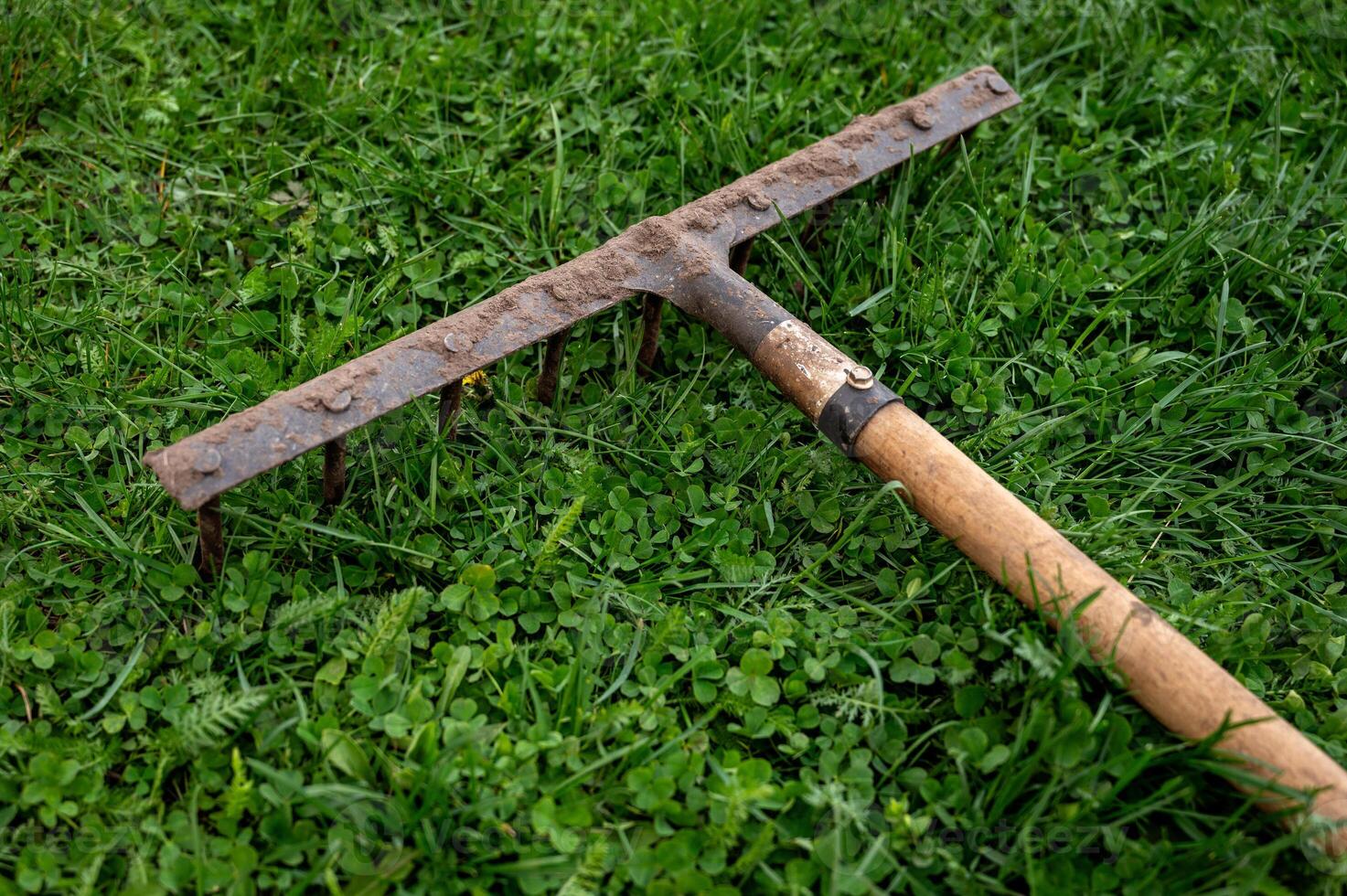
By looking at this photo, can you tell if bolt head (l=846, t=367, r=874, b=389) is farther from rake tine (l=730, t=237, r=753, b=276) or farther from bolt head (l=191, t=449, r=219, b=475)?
bolt head (l=191, t=449, r=219, b=475)

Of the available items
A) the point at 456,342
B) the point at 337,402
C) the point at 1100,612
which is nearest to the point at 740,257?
the point at 456,342

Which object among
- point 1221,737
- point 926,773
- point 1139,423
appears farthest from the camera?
point 1139,423

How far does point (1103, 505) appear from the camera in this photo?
235 centimetres

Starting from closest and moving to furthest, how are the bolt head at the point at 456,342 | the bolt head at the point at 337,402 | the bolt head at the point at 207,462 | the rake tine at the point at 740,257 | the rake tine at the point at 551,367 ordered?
the bolt head at the point at 207,462 → the bolt head at the point at 337,402 → the bolt head at the point at 456,342 → the rake tine at the point at 551,367 → the rake tine at the point at 740,257

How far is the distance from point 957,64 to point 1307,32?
1075 mm

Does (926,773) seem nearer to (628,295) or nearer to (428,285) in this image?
(628,295)

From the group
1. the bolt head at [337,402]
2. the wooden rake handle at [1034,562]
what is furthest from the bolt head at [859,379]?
the bolt head at [337,402]

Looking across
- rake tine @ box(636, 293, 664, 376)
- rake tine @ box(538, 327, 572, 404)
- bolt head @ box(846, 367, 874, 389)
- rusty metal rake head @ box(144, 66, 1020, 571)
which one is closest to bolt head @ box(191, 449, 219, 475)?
rusty metal rake head @ box(144, 66, 1020, 571)

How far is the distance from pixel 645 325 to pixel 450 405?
0.50 meters

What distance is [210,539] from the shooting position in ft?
6.81

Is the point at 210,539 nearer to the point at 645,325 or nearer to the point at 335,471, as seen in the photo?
the point at 335,471

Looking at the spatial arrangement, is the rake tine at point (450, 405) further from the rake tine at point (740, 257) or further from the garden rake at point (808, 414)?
the rake tine at point (740, 257)

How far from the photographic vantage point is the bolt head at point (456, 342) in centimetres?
217

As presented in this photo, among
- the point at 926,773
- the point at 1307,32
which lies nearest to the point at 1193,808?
the point at 926,773
